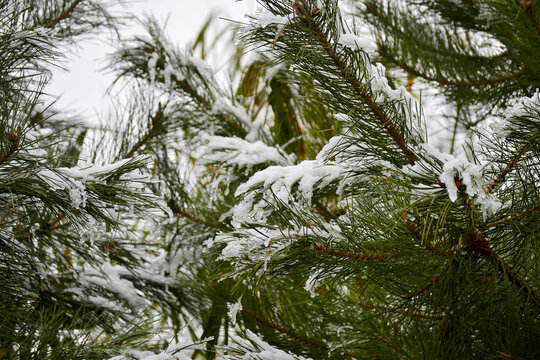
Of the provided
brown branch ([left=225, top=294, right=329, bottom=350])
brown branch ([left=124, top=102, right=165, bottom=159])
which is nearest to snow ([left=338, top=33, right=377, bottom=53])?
brown branch ([left=225, top=294, right=329, bottom=350])

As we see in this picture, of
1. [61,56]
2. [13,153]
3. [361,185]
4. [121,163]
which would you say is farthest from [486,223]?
[61,56]

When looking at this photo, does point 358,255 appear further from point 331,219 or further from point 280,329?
point 280,329

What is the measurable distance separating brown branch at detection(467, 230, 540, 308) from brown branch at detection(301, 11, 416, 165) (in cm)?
23

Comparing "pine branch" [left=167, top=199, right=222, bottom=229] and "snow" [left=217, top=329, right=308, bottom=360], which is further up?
"pine branch" [left=167, top=199, right=222, bottom=229]

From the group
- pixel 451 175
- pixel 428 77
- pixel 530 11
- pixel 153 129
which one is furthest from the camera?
pixel 428 77

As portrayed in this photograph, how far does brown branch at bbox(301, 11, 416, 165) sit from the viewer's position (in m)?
1.22

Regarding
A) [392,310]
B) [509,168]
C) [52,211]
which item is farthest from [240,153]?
[509,168]

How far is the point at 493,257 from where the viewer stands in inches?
48.8

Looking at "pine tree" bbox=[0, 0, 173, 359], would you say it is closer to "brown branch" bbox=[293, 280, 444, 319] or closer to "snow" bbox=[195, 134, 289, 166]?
"snow" bbox=[195, 134, 289, 166]

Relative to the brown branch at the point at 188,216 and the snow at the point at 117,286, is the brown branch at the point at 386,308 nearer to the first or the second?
the brown branch at the point at 188,216

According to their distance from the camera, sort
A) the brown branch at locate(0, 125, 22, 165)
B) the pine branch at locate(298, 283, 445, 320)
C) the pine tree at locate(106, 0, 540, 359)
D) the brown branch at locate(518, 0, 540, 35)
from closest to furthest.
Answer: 1. the pine tree at locate(106, 0, 540, 359)
2. the brown branch at locate(0, 125, 22, 165)
3. the pine branch at locate(298, 283, 445, 320)
4. the brown branch at locate(518, 0, 540, 35)

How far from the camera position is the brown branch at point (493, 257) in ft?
3.96

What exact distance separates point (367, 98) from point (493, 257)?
0.49 meters

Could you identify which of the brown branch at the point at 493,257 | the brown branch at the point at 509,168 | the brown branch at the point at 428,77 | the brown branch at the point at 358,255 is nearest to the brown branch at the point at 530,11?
the brown branch at the point at 428,77
